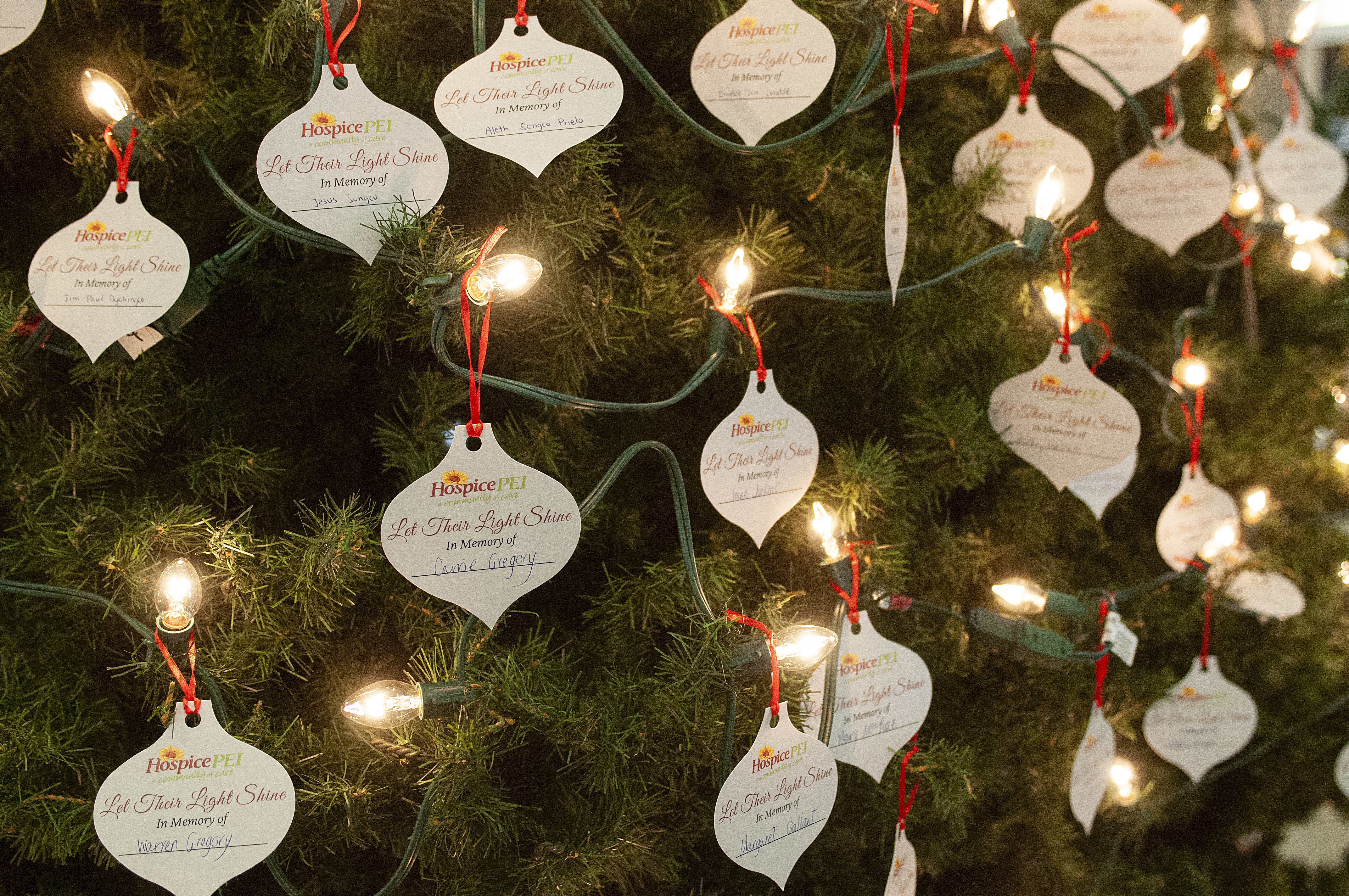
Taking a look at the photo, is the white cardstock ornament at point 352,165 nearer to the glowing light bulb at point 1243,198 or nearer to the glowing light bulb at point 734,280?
the glowing light bulb at point 734,280

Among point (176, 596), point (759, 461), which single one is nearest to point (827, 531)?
point (759, 461)

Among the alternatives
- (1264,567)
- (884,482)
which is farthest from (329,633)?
(1264,567)

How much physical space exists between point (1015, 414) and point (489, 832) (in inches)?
19.7

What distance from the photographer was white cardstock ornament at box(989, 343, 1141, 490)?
697mm

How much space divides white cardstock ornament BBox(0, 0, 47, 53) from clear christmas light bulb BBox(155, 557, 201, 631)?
34 cm

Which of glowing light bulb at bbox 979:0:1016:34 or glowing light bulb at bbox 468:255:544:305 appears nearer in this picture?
glowing light bulb at bbox 468:255:544:305

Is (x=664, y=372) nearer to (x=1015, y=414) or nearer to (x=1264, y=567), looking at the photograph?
(x=1015, y=414)

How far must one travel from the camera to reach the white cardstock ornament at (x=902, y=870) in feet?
2.11

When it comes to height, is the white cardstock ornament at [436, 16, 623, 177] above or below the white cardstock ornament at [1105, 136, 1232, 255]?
above

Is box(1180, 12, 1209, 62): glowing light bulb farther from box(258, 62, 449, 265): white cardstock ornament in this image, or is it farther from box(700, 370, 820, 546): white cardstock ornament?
box(258, 62, 449, 265): white cardstock ornament

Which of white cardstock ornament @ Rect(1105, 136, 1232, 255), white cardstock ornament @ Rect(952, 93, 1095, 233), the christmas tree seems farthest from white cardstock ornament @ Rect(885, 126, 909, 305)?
white cardstock ornament @ Rect(1105, 136, 1232, 255)

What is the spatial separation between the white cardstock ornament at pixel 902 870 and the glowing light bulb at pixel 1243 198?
0.73 meters

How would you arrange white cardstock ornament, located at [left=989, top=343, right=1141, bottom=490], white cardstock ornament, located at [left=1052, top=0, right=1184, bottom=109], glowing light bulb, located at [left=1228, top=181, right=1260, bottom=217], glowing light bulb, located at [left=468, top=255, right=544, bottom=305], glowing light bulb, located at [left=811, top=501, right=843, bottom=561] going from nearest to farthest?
glowing light bulb, located at [left=468, top=255, right=544, bottom=305] → glowing light bulb, located at [left=811, top=501, right=843, bottom=561] → white cardstock ornament, located at [left=989, top=343, right=1141, bottom=490] → white cardstock ornament, located at [left=1052, top=0, right=1184, bottom=109] → glowing light bulb, located at [left=1228, top=181, right=1260, bottom=217]

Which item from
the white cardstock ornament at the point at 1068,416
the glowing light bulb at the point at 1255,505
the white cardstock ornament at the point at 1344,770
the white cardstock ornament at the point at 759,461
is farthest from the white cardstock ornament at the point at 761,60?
the white cardstock ornament at the point at 1344,770
